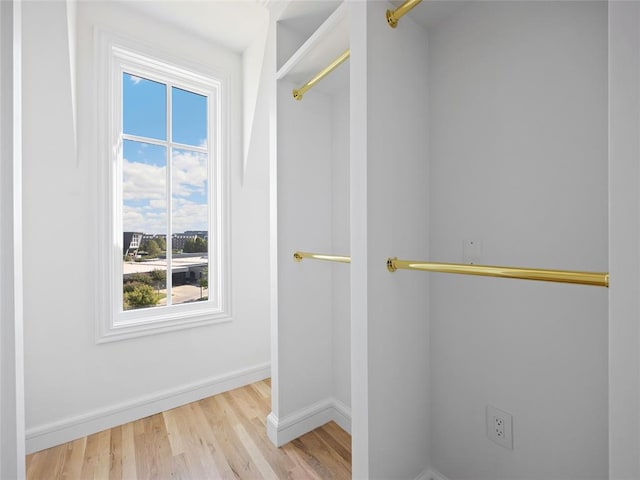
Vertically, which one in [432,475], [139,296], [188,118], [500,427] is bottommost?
[432,475]

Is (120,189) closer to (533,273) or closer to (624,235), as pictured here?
(533,273)

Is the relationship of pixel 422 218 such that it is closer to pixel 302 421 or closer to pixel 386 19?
pixel 386 19

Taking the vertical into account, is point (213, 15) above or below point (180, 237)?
above

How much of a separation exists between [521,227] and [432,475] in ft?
3.61

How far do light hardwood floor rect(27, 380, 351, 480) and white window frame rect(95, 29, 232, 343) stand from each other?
559mm

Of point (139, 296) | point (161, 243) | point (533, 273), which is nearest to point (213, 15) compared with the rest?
point (161, 243)

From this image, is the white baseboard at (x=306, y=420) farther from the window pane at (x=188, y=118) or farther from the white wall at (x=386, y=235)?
the window pane at (x=188, y=118)

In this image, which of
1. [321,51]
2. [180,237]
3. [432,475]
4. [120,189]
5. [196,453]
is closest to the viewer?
[432,475]

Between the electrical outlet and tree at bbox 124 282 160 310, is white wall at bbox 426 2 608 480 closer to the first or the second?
the electrical outlet

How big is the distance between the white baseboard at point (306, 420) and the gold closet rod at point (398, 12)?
1.90 meters

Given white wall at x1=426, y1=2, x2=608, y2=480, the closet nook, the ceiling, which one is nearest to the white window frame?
the ceiling

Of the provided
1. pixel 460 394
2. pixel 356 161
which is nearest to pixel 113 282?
pixel 356 161

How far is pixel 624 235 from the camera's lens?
506 millimetres

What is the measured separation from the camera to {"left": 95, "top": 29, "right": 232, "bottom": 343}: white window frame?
1745mm
